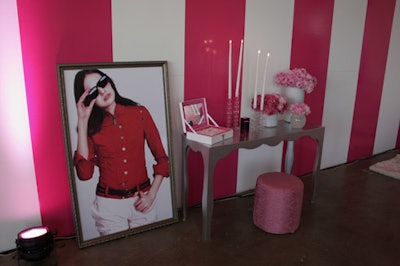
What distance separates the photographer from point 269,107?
2418 mm

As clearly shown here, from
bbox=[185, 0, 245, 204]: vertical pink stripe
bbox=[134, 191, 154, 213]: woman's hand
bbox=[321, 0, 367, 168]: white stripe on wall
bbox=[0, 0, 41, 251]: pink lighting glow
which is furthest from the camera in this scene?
bbox=[321, 0, 367, 168]: white stripe on wall

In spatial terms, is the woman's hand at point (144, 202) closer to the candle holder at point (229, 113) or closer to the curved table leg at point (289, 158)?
the candle holder at point (229, 113)

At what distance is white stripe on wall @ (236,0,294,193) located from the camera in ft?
8.32

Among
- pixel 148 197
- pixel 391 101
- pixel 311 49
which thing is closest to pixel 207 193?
pixel 148 197

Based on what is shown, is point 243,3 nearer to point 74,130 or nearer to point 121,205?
point 74,130

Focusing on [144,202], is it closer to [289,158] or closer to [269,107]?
[269,107]

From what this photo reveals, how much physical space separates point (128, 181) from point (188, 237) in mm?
523

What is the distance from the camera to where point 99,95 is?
197cm

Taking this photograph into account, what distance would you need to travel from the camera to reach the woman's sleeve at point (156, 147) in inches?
84.8

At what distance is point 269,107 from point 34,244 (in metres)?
1.68

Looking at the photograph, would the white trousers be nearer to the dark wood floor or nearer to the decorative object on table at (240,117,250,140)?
the dark wood floor

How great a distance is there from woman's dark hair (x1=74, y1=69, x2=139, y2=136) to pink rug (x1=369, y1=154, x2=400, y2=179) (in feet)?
8.51

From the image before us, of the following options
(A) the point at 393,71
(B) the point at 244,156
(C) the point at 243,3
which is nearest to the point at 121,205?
(B) the point at 244,156

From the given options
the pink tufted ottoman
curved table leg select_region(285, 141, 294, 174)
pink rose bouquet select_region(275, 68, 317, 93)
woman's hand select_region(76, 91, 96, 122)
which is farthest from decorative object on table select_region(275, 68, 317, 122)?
woman's hand select_region(76, 91, 96, 122)
